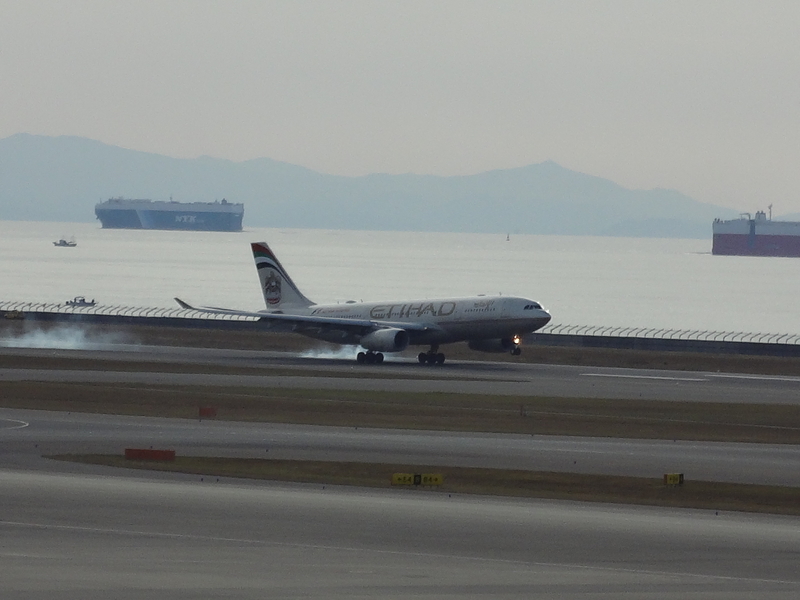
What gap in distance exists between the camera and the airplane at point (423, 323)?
252 ft

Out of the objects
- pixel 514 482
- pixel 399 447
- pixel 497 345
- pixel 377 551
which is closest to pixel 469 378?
pixel 497 345

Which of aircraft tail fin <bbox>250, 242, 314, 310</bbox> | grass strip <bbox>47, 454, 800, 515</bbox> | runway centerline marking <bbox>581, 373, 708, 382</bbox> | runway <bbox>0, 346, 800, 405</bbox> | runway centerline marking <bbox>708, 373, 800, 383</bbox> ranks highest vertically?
aircraft tail fin <bbox>250, 242, 314, 310</bbox>

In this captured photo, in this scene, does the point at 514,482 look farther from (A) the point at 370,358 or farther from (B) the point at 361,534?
(A) the point at 370,358

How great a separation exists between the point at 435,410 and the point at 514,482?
18.9 m

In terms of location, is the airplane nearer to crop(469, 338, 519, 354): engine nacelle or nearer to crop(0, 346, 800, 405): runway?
crop(469, 338, 519, 354): engine nacelle

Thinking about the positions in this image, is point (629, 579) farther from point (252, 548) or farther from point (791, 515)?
point (791, 515)

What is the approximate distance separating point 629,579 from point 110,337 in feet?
262

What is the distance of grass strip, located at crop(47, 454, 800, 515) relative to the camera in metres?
30.3

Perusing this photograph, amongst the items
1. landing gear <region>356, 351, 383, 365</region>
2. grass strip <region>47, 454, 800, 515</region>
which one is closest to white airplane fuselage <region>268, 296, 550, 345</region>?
landing gear <region>356, 351, 383, 365</region>

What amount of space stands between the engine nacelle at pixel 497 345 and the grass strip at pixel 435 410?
2128 cm

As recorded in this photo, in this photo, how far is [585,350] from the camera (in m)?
90.2

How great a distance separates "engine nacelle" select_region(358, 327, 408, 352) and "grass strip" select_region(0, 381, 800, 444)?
1929 centimetres

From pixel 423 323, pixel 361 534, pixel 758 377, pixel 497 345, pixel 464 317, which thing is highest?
pixel 464 317

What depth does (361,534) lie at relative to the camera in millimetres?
24172
